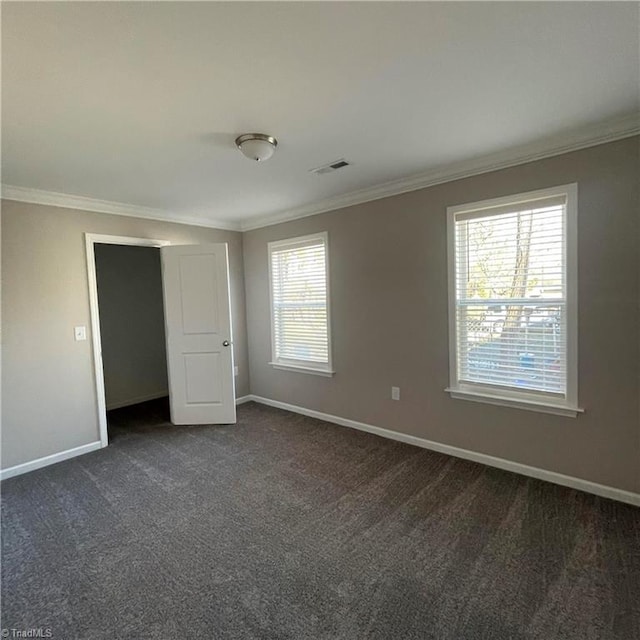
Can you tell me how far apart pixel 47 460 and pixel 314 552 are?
2.70m

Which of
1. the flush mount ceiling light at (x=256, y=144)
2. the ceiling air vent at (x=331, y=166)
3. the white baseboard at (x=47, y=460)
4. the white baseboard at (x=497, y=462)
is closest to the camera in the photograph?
the flush mount ceiling light at (x=256, y=144)

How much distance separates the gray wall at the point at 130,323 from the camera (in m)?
4.92

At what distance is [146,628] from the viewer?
154 centimetres

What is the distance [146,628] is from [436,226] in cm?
316

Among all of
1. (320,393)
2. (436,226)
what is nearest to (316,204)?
(436,226)

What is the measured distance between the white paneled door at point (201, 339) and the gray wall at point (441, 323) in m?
0.69

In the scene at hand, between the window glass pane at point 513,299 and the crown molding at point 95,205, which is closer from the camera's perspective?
Answer: the window glass pane at point 513,299

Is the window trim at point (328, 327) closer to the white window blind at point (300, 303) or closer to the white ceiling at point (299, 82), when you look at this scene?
the white window blind at point (300, 303)

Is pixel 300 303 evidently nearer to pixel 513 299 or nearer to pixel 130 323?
pixel 513 299

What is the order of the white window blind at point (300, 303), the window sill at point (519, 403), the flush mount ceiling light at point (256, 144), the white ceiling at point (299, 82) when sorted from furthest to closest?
the white window blind at point (300, 303)
the window sill at point (519, 403)
the flush mount ceiling light at point (256, 144)
the white ceiling at point (299, 82)

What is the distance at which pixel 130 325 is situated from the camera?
17.0ft

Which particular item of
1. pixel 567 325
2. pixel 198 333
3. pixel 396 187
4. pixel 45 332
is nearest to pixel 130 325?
pixel 198 333

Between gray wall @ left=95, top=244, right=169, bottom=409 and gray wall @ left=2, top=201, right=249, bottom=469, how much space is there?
5.22 feet

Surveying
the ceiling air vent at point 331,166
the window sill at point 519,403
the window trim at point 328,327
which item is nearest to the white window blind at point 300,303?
the window trim at point 328,327
